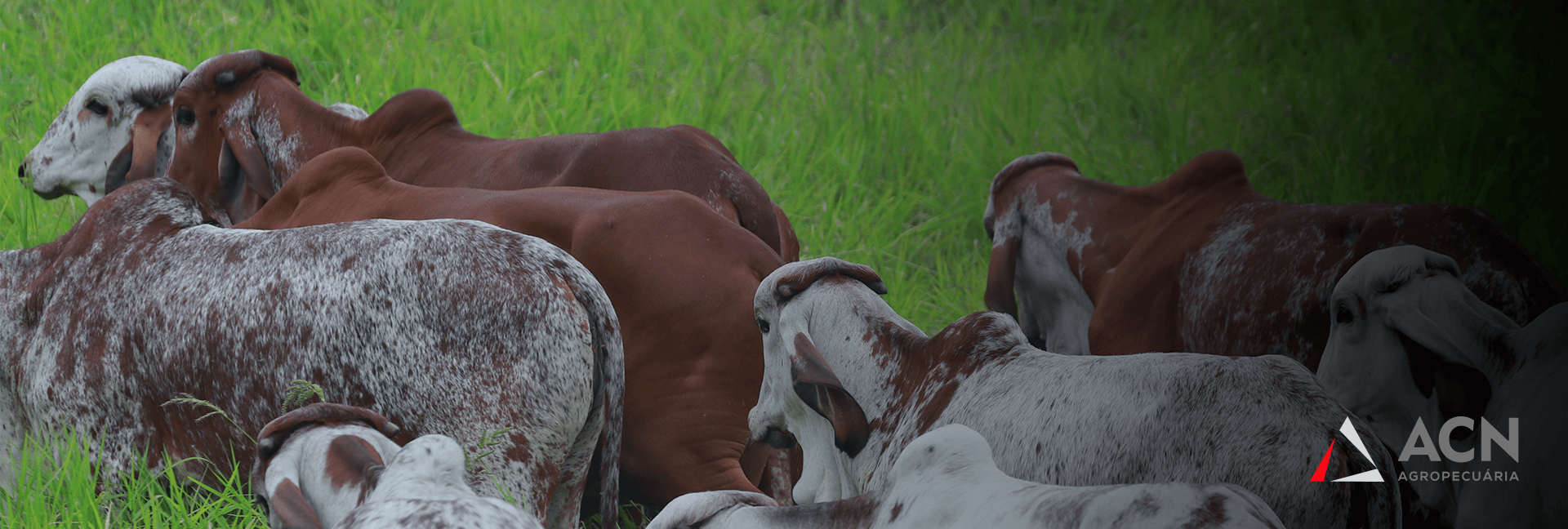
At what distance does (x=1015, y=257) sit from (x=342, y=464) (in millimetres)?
2870

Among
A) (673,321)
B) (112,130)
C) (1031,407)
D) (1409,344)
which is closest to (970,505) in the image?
(1031,407)

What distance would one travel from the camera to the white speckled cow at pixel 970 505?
1.37 metres

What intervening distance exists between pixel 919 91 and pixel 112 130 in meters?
4.38

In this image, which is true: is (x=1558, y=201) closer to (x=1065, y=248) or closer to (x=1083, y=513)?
(x=1065, y=248)

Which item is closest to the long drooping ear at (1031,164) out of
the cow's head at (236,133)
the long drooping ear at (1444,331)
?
the long drooping ear at (1444,331)

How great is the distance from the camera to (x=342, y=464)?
173cm

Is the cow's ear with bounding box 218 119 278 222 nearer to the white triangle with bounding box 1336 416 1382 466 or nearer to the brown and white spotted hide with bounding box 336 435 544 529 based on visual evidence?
the brown and white spotted hide with bounding box 336 435 544 529

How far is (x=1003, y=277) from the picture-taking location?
4125 millimetres

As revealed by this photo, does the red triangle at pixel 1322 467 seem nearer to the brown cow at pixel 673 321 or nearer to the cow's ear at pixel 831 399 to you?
the cow's ear at pixel 831 399

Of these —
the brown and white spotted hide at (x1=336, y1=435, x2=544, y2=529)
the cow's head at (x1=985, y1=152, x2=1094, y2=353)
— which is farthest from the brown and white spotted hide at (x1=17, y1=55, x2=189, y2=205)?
the brown and white spotted hide at (x1=336, y1=435, x2=544, y2=529)

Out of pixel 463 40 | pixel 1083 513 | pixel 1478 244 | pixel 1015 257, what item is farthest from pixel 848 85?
pixel 1083 513

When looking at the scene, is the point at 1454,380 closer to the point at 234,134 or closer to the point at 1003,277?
the point at 1003,277

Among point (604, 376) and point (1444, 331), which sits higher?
point (1444, 331)

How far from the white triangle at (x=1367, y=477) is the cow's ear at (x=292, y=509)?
1.42m
